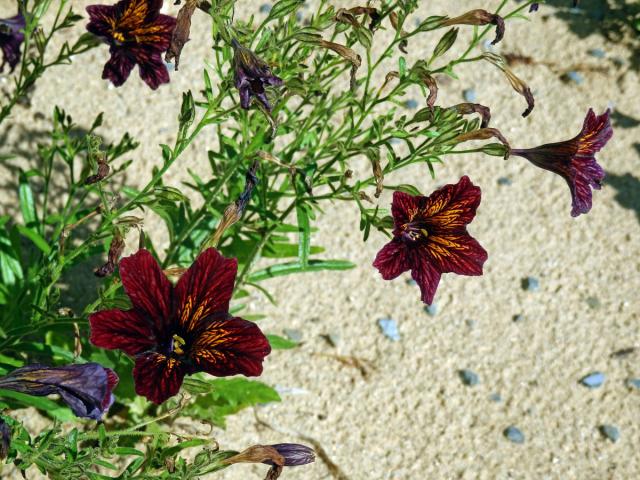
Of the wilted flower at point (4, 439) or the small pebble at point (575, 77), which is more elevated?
the small pebble at point (575, 77)

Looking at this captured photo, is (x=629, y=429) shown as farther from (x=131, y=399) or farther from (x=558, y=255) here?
(x=131, y=399)

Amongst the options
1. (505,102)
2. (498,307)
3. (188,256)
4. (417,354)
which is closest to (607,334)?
(498,307)

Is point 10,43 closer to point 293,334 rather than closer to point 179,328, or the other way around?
point 179,328

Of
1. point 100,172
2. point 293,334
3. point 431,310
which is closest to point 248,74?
point 100,172

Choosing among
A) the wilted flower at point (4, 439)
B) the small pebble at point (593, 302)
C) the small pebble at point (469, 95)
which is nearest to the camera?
the wilted flower at point (4, 439)

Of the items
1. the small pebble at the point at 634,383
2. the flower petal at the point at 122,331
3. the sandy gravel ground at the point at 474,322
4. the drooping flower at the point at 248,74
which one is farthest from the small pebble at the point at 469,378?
the drooping flower at the point at 248,74

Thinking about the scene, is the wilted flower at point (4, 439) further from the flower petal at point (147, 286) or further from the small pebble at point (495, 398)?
the small pebble at point (495, 398)

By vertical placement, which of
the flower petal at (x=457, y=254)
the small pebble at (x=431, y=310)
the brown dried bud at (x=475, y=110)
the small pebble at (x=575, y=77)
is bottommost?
the small pebble at (x=431, y=310)
